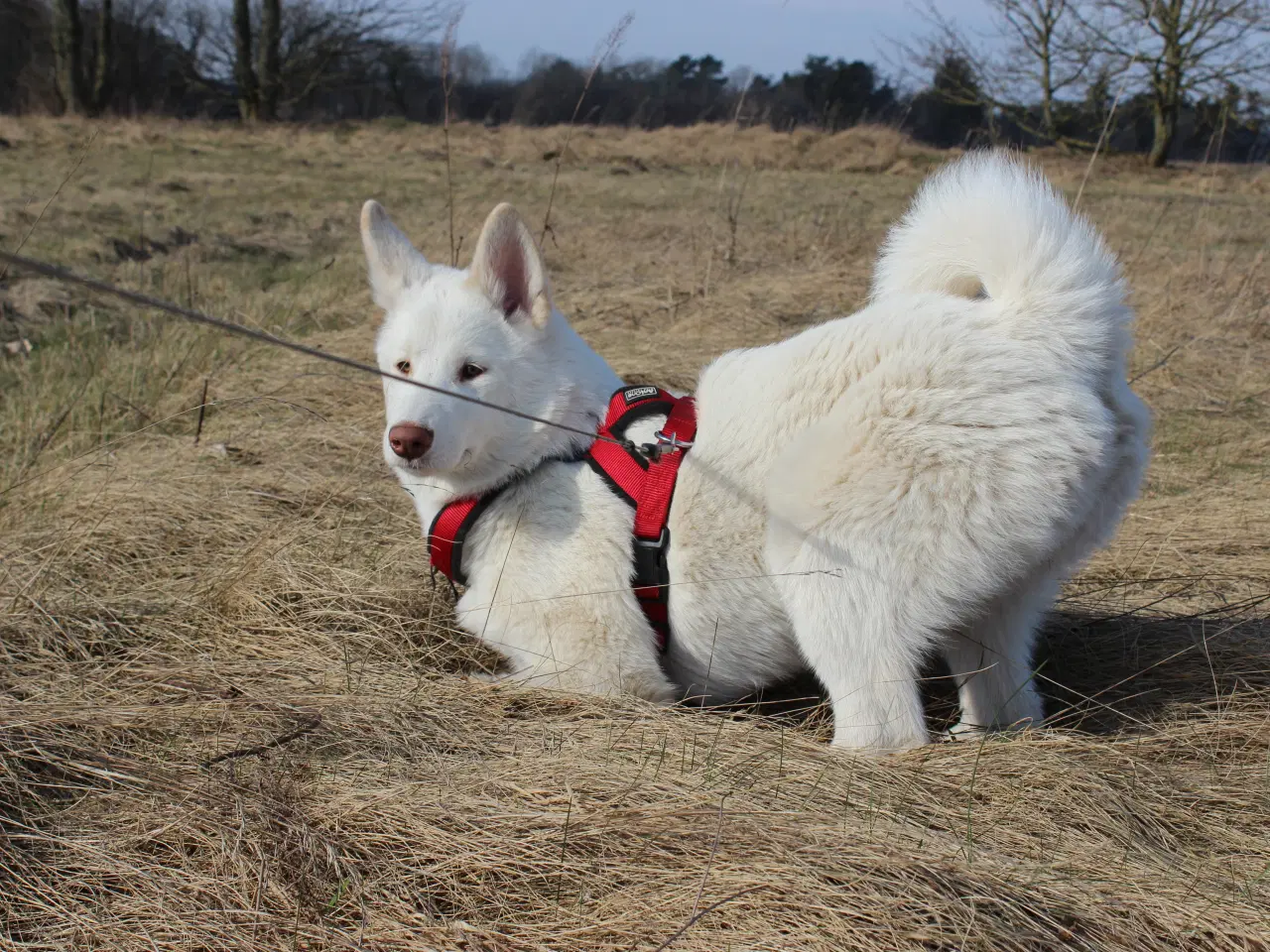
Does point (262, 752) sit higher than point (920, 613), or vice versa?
point (920, 613)

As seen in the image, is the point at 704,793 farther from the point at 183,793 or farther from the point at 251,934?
the point at 183,793

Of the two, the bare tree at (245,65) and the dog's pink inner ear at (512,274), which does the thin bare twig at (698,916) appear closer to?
the dog's pink inner ear at (512,274)

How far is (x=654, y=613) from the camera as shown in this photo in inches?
96.9

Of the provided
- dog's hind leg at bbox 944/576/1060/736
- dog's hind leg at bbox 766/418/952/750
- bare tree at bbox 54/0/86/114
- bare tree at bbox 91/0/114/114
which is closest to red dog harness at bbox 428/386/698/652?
dog's hind leg at bbox 766/418/952/750

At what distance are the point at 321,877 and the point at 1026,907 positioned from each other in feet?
3.86

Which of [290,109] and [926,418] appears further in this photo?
A: [290,109]

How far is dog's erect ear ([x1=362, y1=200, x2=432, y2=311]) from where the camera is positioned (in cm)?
269

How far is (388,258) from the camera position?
2697mm

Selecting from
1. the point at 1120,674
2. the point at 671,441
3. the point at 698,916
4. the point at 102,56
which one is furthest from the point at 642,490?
the point at 102,56

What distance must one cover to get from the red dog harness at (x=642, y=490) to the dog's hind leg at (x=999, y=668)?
74 centimetres

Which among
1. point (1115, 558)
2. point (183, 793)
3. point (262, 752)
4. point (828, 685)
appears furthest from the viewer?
→ point (1115, 558)

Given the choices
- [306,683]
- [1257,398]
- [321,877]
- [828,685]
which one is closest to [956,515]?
[828,685]

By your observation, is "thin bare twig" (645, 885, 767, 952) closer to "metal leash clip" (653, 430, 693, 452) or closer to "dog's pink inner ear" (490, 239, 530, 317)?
"metal leash clip" (653, 430, 693, 452)

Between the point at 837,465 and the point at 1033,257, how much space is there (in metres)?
0.63
